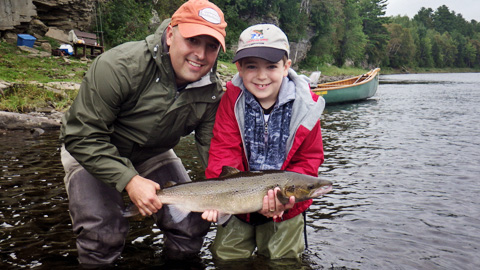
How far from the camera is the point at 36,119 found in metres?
12.0

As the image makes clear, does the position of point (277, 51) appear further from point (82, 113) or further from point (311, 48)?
point (311, 48)

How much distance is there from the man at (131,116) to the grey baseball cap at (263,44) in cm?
32

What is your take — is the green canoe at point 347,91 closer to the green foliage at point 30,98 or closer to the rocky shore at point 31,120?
the green foliage at point 30,98

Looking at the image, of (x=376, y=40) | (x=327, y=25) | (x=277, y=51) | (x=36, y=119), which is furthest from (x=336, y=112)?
(x=376, y=40)

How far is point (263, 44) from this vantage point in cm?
407

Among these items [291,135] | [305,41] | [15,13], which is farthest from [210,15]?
[305,41]

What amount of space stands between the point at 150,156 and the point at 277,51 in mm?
1751

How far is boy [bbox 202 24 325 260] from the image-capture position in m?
4.09

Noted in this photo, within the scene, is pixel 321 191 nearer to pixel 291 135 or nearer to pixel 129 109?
pixel 291 135

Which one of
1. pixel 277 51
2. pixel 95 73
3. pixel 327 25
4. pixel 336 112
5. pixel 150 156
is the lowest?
pixel 336 112

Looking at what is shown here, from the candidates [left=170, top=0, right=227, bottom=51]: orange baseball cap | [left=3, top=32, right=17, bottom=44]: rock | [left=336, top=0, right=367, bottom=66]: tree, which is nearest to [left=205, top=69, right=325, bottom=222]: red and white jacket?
[left=170, top=0, right=227, bottom=51]: orange baseball cap

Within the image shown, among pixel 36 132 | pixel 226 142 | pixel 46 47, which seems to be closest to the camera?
pixel 226 142

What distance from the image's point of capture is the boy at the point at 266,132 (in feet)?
13.4

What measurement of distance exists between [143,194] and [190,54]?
1.33m
